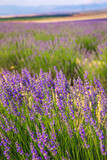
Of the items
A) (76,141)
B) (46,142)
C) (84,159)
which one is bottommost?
(84,159)

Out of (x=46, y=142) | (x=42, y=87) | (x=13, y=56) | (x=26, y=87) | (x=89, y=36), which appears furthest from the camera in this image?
(x=89, y=36)

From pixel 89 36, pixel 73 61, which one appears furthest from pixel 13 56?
pixel 89 36

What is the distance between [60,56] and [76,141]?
3065mm

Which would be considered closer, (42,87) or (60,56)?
(42,87)

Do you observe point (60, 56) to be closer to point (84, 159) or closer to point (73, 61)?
point (73, 61)

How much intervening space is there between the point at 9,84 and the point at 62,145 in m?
0.83

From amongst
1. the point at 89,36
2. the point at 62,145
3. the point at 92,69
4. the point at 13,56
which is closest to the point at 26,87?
the point at 62,145

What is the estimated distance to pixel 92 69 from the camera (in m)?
3.48

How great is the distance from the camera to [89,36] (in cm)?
691

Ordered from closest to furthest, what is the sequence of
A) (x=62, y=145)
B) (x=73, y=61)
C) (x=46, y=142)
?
(x=46, y=142), (x=62, y=145), (x=73, y=61)

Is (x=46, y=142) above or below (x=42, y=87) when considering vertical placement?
below

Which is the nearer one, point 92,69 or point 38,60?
point 92,69

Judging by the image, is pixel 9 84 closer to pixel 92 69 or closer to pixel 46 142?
pixel 46 142

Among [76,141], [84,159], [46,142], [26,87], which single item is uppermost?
[26,87]
